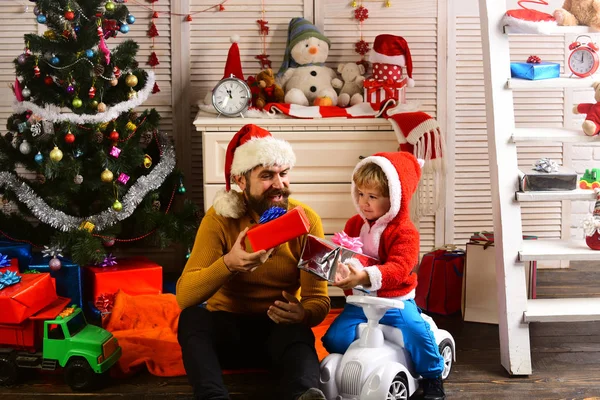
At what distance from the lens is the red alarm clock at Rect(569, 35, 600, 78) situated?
272 cm

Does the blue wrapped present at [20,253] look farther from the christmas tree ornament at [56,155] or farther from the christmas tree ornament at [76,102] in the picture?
the christmas tree ornament at [76,102]

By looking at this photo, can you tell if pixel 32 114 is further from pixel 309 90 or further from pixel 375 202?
pixel 375 202

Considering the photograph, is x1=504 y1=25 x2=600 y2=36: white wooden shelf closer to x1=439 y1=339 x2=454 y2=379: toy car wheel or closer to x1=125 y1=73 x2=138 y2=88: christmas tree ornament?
x1=439 y1=339 x2=454 y2=379: toy car wheel

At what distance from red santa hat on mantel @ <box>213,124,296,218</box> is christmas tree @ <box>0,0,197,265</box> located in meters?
0.98

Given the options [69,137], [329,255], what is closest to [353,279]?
[329,255]

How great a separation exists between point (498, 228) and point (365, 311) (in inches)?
25.9

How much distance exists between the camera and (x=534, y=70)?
8.55ft

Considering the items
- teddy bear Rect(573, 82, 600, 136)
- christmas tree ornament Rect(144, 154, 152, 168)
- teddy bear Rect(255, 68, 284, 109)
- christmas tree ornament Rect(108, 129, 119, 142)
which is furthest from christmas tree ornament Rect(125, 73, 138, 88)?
teddy bear Rect(573, 82, 600, 136)

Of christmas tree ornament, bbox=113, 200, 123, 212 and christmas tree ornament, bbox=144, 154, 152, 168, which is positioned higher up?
christmas tree ornament, bbox=144, 154, 152, 168

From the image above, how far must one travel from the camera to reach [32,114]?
3.19m

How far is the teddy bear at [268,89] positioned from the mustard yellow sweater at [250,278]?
4.21ft

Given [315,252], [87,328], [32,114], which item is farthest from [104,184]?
[315,252]

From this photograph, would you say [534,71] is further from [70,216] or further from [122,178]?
[70,216]

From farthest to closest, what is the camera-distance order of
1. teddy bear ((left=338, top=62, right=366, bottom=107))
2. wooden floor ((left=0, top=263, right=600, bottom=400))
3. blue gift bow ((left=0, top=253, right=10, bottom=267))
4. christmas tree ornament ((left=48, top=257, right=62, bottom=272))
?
teddy bear ((left=338, top=62, right=366, bottom=107)) < christmas tree ornament ((left=48, top=257, right=62, bottom=272)) < blue gift bow ((left=0, top=253, right=10, bottom=267)) < wooden floor ((left=0, top=263, right=600, bottom=400))
